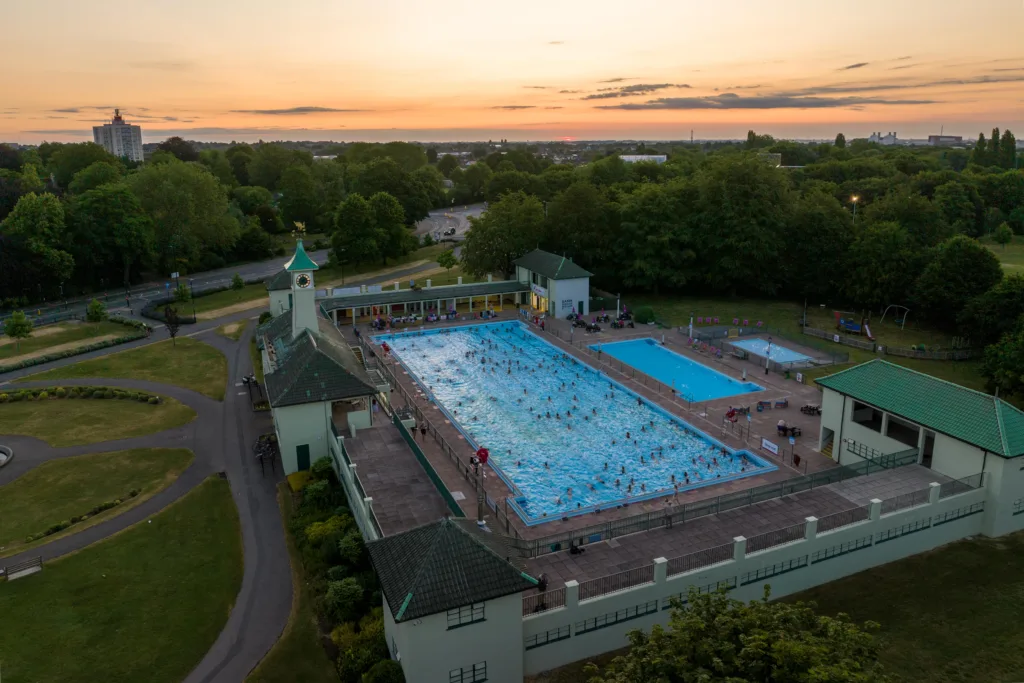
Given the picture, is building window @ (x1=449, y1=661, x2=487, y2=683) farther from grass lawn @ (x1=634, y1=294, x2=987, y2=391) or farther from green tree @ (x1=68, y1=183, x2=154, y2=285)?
green tree @ (x1=68, y1=183, x2=154, y2=285)

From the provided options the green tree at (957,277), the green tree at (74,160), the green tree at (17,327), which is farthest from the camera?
the green tree at (74,160)

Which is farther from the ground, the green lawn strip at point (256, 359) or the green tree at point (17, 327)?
the green tree at point (17, 327)

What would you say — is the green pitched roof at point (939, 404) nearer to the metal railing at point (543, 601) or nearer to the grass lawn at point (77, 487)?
the metal railing at point (543, 601)

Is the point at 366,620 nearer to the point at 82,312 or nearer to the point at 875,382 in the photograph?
the point at 875,382

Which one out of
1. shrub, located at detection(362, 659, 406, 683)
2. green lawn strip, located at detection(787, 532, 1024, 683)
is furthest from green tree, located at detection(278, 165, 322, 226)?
green lawn strip, located at detection(787, 532, 1024, 683)

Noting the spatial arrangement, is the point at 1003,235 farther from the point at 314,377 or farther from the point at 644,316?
the point at 314,377

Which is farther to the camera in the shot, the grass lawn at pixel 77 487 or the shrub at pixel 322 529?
the grass lawn at pixel 77 487

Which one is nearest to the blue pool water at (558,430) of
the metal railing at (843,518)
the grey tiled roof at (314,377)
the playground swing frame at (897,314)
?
the grey tiled roof at (314,377)

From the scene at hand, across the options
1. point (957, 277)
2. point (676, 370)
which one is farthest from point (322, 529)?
point (957, 277)
